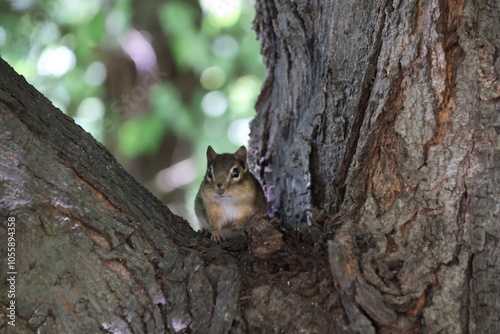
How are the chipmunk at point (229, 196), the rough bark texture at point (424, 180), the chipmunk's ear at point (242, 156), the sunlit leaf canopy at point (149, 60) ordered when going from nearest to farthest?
the rough bark texture at point (424, 180) < the chipmunk at point (229, 196) < the chipmunk's ear at point (242, 156) < the sunlit leaf canopy at point (149, 60)

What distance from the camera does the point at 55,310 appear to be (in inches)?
80.0

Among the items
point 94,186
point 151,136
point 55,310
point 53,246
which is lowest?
point 55,310

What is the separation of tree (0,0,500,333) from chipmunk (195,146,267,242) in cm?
123

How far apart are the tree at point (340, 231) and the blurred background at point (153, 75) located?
9.25ft

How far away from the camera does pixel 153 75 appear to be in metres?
5.73

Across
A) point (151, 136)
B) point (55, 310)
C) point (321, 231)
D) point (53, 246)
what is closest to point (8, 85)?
point (53, 246)

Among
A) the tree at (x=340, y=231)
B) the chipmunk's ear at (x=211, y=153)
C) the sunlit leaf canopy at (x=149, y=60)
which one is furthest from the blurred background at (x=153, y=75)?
the tree at (x=340, y=231)

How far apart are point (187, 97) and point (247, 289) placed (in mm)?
3726

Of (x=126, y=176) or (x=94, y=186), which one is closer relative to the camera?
(x=94, y=186)

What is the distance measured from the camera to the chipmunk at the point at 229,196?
12.1 feet

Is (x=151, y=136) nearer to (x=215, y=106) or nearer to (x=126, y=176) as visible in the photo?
(x=215, y=106)

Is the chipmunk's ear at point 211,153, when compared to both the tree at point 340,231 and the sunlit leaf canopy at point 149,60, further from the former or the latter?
the tree at point 340,231

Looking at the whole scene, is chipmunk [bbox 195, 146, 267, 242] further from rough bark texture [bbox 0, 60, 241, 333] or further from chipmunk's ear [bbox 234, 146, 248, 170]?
rough bark texture [bbox 0, 60, 241, 333]

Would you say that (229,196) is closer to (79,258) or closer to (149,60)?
(79,258)
